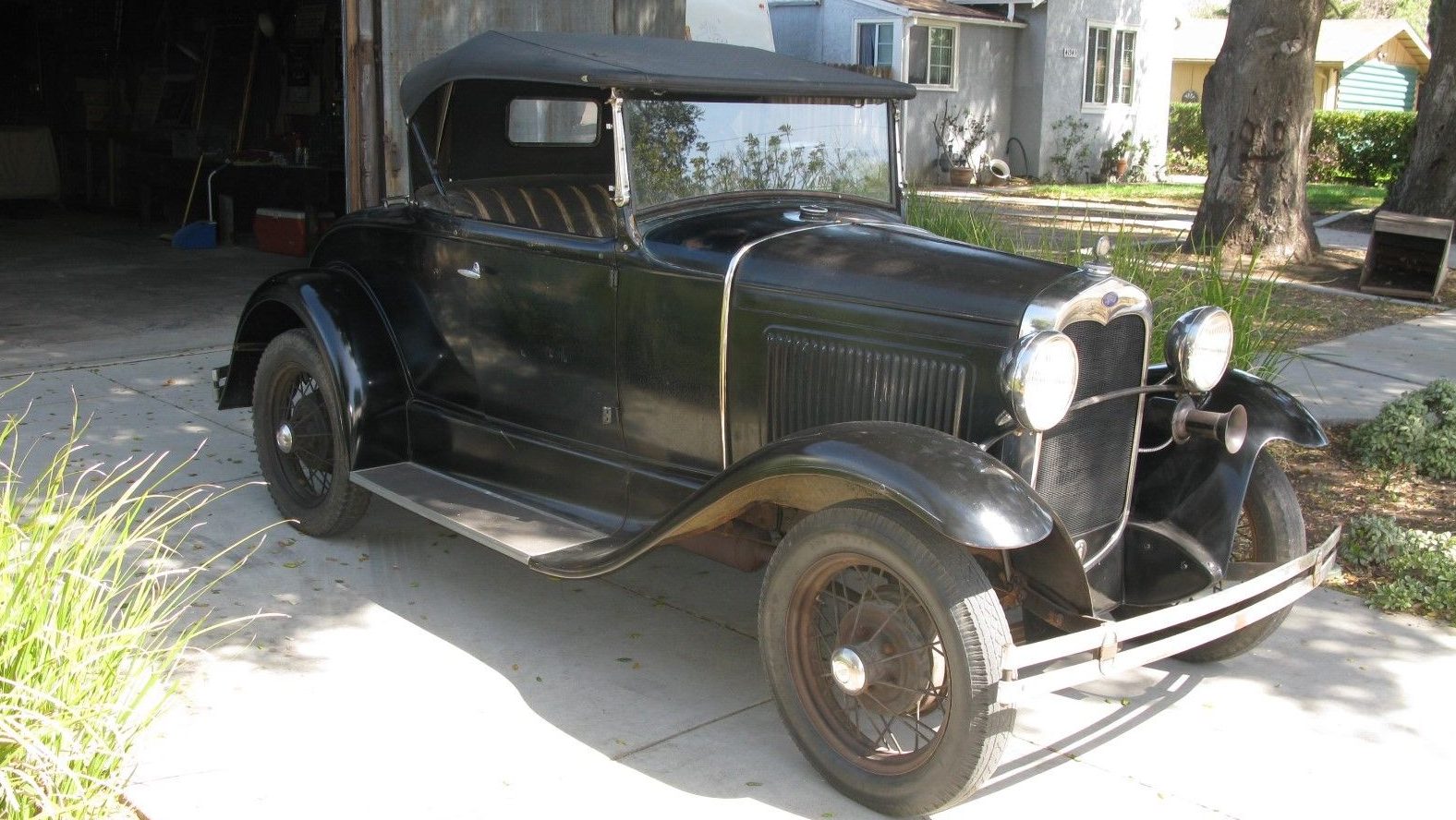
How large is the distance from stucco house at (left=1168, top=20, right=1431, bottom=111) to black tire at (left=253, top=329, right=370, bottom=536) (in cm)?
2659

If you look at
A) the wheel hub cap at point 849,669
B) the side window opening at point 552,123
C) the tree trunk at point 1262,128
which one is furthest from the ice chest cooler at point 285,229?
the wheel hub cap at point 849,669

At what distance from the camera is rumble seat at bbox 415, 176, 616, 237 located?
417cm

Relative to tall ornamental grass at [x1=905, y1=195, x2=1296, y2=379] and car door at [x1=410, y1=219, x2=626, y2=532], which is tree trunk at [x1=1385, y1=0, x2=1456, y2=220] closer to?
tall ornamental grass at [x1=905, y1=195, x2=1296, y2=379]

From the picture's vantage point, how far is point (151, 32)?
14953mm

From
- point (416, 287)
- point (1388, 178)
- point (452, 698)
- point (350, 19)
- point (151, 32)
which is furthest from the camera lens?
point (1388, 178)

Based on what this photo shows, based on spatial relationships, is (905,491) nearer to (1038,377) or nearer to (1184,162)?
(1038,377)

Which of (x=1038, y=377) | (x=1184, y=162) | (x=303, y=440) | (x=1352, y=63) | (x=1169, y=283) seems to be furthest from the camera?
(x=1352, y=63)

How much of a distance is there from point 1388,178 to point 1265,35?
1431 centimetres

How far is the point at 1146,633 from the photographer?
3109 millimetres

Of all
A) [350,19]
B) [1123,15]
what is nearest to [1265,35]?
[350,19]

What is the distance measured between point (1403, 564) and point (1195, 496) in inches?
56.1

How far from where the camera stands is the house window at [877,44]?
20.9 m

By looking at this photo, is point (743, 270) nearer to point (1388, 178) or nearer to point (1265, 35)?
point (1265, 35)

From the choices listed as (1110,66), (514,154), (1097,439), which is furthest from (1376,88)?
(1097,439)
